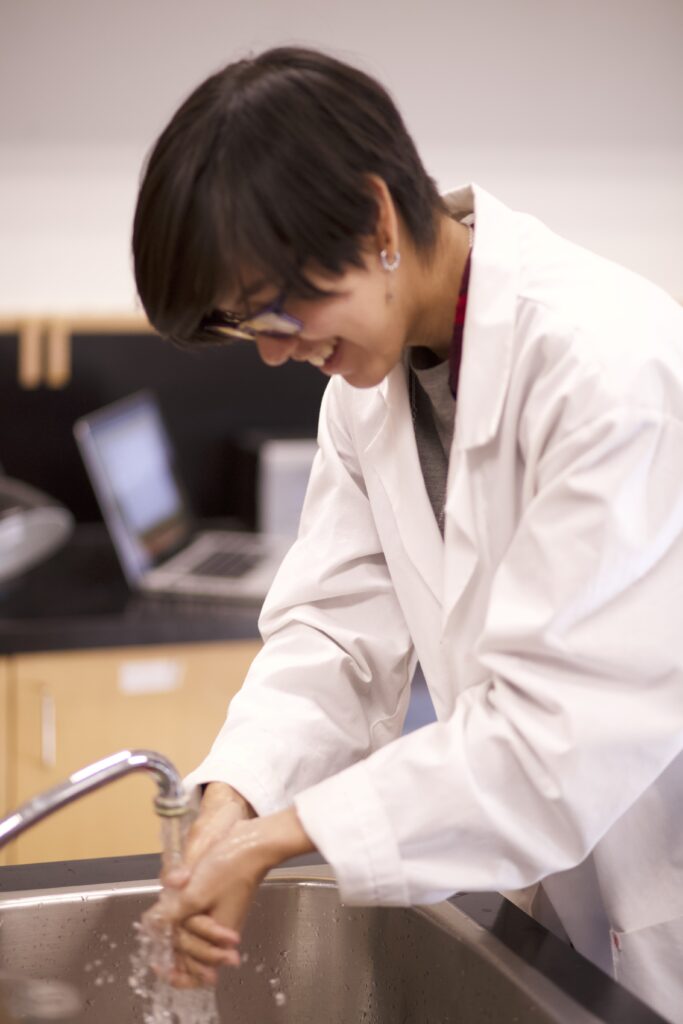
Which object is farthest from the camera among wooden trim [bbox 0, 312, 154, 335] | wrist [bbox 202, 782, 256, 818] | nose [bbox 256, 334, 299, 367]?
wooden trim [bbox 0, 312, 154, 335]

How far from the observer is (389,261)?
0.88 meters

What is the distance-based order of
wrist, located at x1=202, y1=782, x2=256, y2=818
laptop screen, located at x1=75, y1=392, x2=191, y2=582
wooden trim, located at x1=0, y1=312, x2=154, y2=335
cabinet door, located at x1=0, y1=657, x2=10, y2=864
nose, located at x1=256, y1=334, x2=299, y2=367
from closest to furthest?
nose, located at x1=256, y1=334, x2=299, y2=367 → wrist, located at x1=202, y1=782, x2=256, y2=818 → cabinet door, located at x1=0, y1=657, x2=10, y2=864 → laptop screen, located at x1=75, y1=392, x2=191, y2=582 → wooden trim, located at x1=0, y1=312, x2=154, y2=335

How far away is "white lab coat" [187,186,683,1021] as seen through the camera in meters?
0.83

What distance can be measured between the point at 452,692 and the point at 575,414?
300 mm

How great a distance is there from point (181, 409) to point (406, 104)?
31.1 inches

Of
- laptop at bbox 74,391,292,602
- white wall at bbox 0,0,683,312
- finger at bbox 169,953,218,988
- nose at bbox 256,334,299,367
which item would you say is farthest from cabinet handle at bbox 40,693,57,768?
nose at bbox 256,334,299,367

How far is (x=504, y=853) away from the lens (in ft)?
2.79

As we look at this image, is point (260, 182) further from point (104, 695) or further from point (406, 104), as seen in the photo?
point (406, 104)

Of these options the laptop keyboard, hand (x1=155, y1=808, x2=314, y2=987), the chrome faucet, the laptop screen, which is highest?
the chrome faucet

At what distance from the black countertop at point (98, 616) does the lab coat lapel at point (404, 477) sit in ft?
3.38

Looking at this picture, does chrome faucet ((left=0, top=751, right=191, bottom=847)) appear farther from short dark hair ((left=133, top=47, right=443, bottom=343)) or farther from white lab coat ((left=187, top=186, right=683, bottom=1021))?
short dark hair ((left=133, top=47, right=443, bottom=343))

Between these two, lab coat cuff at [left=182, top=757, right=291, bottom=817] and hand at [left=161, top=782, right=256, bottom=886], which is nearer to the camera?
hand at [left=161, top=782, right=256, bottom=886]

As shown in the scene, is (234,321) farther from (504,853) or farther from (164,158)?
(504,853)

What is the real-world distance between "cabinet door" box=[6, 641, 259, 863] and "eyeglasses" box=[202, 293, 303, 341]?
125 cm
